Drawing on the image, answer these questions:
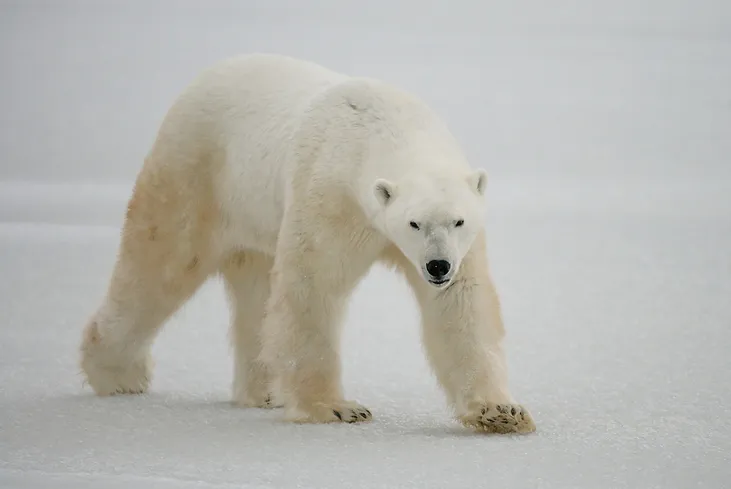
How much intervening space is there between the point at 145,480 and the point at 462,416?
1.11 meters

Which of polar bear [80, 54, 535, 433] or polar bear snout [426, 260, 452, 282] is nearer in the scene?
polar bear snout [426, 260, 452, 282]

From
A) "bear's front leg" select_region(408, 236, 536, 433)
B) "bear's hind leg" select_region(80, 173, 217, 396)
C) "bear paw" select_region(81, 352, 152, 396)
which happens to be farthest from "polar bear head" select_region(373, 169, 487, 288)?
"bear paw" select_region(81, 352, 152, 396)

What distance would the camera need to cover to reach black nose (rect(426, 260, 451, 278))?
3.74 m

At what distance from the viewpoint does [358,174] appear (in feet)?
13.5

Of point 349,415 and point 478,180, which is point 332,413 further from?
point 478,180

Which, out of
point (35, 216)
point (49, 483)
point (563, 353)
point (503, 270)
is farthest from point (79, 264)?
point (49, 483)

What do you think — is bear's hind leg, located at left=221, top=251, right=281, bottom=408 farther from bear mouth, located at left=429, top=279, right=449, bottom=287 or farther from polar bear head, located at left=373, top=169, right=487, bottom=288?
bear mouth, located at left=429, top=279, right=449, bottom=287

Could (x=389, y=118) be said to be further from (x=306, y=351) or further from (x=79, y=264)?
(x=79, y=264)

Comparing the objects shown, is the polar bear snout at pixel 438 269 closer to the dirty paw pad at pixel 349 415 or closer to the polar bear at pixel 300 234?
the polar bear at pixel 300 234

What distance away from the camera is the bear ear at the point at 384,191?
3.89m

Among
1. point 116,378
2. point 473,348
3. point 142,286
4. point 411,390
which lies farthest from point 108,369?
point 473,348

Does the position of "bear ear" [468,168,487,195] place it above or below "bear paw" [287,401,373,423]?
above

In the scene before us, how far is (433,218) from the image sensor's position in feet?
12.5

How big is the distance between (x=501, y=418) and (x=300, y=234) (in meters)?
0.86
